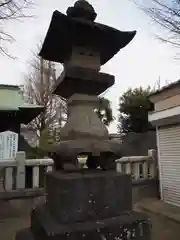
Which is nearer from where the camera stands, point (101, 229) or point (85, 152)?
point (101, 229)

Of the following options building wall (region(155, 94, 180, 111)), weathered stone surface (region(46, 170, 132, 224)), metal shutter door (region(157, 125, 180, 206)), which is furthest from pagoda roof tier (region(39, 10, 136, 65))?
metal shutter door (region(157, 125, 180, 206))

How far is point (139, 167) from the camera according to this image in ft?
25.3

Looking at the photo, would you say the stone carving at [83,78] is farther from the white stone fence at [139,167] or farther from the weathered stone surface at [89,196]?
the white stone fence at [139,167]

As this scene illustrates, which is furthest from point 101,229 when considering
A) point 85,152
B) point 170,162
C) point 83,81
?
point 170,162

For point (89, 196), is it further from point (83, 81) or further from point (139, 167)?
point (139, 167)

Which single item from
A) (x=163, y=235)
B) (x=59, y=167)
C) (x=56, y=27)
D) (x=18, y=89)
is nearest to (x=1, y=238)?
(x=59, y=167)

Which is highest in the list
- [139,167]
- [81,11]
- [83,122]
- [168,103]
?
[81,11]

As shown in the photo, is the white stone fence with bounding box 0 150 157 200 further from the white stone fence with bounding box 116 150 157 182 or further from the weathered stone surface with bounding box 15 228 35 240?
the weathered stone surface with bounding box 15 228 35 240

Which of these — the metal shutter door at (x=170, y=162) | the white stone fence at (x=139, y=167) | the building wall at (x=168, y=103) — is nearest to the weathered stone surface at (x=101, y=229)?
the metal shutter door at (x=170, y=162)

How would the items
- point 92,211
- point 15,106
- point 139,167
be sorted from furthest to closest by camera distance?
point 15,106, point 139,167, point 92,211

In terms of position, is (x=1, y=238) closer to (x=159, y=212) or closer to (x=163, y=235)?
(x=163, y=235)

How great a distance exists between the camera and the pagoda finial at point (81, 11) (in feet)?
9.28

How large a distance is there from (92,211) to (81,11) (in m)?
2.13

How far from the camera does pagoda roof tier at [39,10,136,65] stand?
266 centimetres
